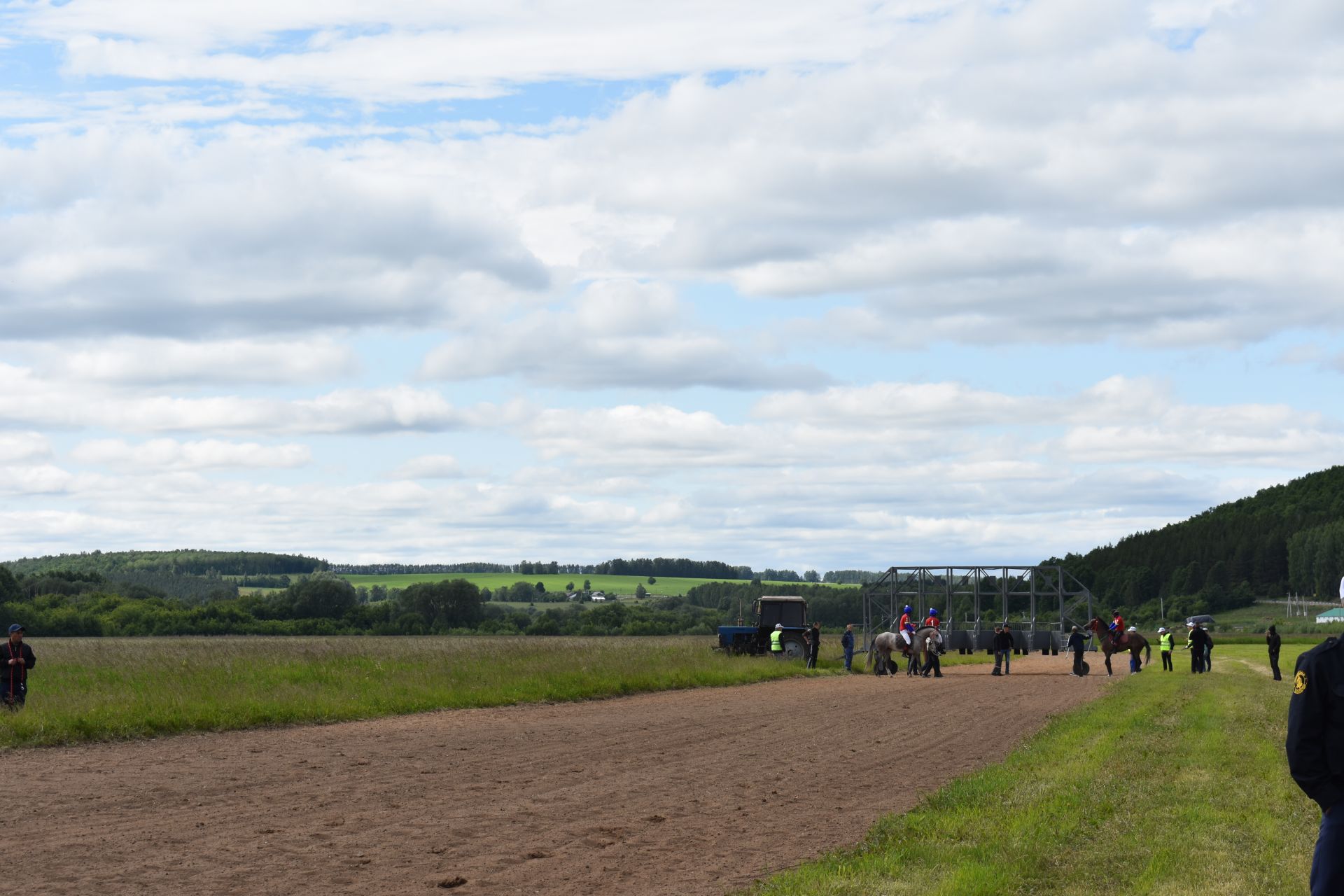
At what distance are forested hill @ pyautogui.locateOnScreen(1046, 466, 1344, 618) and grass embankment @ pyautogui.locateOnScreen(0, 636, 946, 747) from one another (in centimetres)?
11822

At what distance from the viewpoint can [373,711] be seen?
72.4 ft

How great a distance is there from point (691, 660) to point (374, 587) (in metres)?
138

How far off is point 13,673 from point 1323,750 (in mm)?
17552

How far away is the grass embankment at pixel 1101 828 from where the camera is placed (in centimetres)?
939

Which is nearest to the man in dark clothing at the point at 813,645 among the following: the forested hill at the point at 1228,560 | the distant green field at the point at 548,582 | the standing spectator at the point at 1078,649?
the standing spectator at the point at 1078,649

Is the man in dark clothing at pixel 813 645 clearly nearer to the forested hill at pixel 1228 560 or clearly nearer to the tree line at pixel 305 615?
the tree line at pixel 305 615

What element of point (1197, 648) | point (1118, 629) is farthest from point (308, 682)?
point (1118, 629)

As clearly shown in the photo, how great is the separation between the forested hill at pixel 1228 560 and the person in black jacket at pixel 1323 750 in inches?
5639

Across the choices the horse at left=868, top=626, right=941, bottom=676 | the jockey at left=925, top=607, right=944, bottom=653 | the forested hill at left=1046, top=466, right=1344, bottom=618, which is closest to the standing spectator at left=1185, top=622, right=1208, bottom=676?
the jockey at left=925, top=607, right=944, bottom=653

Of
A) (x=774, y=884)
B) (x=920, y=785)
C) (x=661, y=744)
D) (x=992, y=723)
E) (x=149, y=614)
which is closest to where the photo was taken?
(x=774, y=884)

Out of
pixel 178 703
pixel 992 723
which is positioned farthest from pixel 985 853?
pixel 178 703

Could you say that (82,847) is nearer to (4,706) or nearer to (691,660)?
(4,706)

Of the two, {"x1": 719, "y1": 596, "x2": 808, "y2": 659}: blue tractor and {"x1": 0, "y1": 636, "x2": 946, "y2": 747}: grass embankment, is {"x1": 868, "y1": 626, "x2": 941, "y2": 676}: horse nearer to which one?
{"x1": 0, "y1": 636, "x2": 946, "y2": 747}: grass embankment

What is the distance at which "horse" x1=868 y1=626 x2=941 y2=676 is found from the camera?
3631 centimetres
